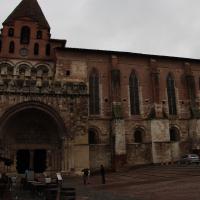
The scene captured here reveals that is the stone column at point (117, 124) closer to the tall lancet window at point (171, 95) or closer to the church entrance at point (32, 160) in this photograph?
the tall lancet window at point (171, 95)

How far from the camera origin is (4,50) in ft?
99.7

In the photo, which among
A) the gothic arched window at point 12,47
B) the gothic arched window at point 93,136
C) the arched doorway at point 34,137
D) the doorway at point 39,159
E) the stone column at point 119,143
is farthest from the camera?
the gothic arched window at point 12,47

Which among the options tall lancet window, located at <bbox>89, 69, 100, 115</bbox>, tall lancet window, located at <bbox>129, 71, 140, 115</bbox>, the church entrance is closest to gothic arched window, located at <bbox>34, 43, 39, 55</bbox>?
tall lancet window, located at <bbox>89, 69, 100, 115</bbox>

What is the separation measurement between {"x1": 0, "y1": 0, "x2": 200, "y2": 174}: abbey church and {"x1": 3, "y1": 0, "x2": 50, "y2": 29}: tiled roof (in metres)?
0.12

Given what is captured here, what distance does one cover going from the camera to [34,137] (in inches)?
926

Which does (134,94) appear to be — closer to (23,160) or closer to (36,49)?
(36,49)

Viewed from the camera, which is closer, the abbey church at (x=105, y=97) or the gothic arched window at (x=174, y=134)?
the abbey church at (x=105, y=97)

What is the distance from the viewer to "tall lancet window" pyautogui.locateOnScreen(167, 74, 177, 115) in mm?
32844

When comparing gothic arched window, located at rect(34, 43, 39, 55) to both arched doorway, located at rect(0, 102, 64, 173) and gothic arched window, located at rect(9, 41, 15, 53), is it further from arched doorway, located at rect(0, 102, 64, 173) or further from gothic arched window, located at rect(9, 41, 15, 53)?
arched doorway, located at rect(0, 102, 64, 173)

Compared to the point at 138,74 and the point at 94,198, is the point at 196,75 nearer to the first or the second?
the point at 138,74

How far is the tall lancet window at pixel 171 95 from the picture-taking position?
108 feet

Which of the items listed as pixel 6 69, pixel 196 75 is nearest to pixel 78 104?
pixel 6 69

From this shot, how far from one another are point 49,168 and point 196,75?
2180 centimetres

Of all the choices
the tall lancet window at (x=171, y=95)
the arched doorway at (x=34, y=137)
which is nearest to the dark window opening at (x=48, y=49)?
the arched doorway at (x=34, y=137)
